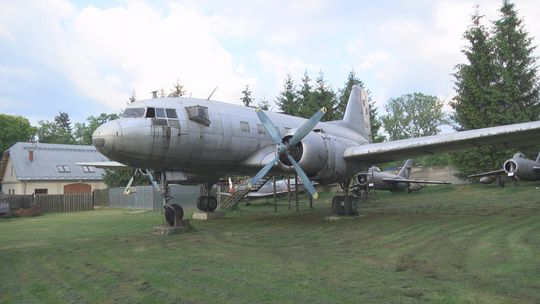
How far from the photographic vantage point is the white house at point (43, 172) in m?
43.4

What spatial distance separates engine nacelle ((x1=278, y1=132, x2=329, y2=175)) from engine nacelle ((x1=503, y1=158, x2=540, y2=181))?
612 inches

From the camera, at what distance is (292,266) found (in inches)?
287

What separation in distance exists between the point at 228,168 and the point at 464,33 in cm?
2763

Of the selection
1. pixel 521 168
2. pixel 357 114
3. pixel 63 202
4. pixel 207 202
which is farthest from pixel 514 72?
pixel 63 202

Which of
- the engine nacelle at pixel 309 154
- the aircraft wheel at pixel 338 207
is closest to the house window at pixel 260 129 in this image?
the engine nacelle at pixel 309 154

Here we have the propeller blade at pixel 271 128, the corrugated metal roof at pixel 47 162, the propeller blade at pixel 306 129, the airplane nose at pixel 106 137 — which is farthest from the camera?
the corrugated metal roof at pixel 47 162

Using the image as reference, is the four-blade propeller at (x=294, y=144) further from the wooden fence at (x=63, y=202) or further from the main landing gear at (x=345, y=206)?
the wooden fence at (x=63, y=202)

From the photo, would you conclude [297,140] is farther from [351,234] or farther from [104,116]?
[104,116]

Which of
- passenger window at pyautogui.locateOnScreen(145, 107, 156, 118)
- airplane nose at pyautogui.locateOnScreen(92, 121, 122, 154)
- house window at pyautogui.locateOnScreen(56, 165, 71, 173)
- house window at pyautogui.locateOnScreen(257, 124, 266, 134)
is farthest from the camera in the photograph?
house window at pyautogui.locateOnScreen(56, 165, 71, 173)

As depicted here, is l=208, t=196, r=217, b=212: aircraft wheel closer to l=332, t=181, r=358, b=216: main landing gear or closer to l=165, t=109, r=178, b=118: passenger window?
l=332, t=181, r=358, b=216: main landing gear

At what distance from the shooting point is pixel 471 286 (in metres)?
5.53

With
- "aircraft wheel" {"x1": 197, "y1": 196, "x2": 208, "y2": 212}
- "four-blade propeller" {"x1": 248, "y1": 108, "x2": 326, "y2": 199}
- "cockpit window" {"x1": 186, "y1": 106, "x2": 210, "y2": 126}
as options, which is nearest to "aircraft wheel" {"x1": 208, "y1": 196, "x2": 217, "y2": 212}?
"aircraft wheel" {"x1": 197, "y1": 196, "x2": 208, "y2": 212}

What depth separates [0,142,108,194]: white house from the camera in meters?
43.4

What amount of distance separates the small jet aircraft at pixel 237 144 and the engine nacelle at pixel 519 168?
11.4 meters
